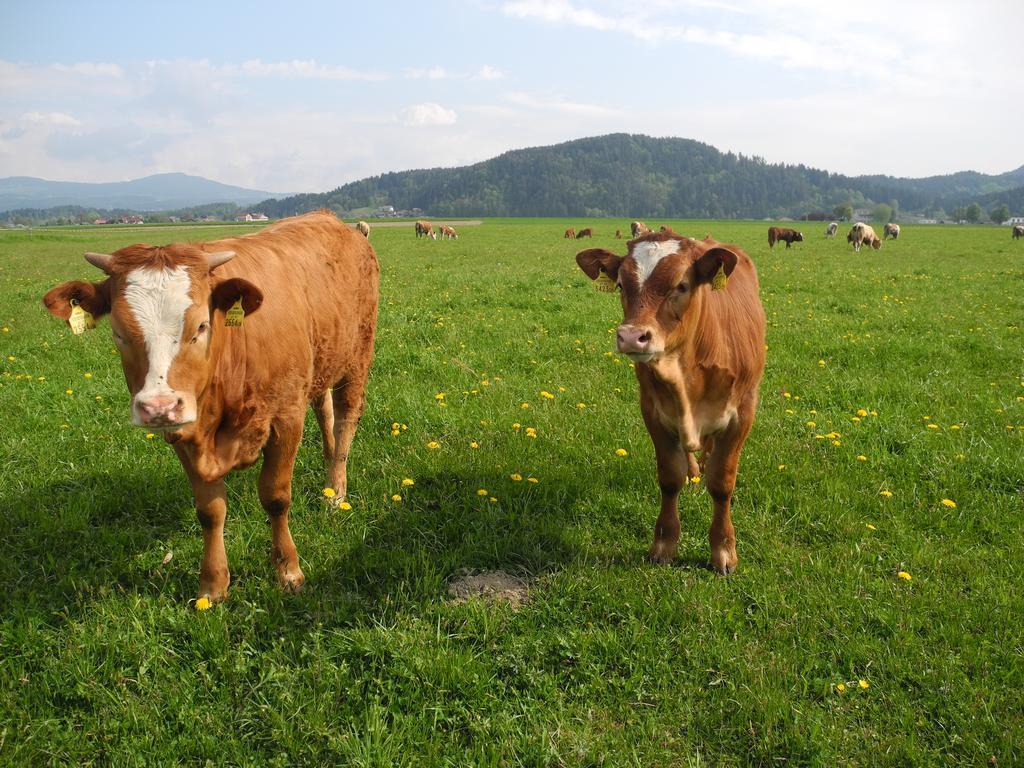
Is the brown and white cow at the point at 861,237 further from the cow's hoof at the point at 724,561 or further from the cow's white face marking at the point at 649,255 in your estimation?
the cow's white face marking at the point at 649,255

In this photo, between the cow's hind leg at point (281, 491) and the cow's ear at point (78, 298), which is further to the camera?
the cow's hind leg at point (281, 491)

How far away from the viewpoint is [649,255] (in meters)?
3.86

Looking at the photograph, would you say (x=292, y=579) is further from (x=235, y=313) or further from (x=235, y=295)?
(x=235, y=295)

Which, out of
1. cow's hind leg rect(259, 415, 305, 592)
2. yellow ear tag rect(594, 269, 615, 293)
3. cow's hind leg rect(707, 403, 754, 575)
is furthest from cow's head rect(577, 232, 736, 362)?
cow's hind leg rect(259, 415, 305, 592)

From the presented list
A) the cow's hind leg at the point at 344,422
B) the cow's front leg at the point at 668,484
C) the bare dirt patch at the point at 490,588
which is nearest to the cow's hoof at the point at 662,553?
the cow's front leg at the point at 668,484

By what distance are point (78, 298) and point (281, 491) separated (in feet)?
5.25

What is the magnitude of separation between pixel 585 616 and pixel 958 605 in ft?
7.29

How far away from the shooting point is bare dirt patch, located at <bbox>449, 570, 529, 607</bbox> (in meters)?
4.04

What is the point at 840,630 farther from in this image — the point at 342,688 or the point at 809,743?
the point at 342,688

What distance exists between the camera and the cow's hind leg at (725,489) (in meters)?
4.41

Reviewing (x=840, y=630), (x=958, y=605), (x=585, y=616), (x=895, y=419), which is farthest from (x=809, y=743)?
(x=895, y=419)

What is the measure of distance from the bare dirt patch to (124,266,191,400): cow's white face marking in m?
2.10

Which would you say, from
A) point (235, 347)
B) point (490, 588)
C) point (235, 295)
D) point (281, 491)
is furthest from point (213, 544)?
point (490, 588)

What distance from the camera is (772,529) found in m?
4.80
